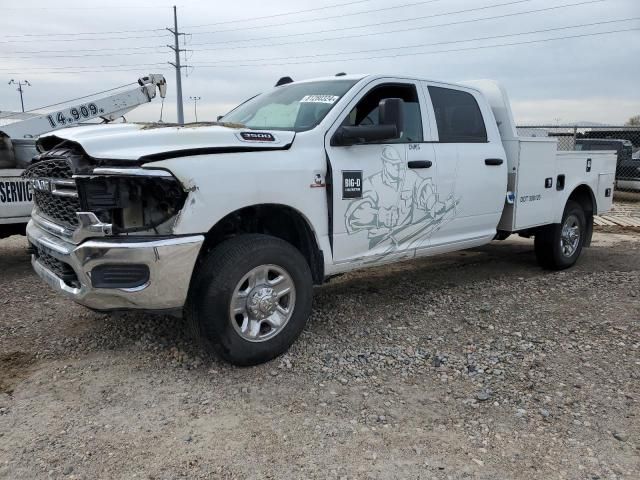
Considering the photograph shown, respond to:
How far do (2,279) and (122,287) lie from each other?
3.70 m

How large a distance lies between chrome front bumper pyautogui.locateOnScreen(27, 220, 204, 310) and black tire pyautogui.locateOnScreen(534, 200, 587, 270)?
454cm

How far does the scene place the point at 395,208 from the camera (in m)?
4.43

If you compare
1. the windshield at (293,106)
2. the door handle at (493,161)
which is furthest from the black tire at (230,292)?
the door handle at (493,161)

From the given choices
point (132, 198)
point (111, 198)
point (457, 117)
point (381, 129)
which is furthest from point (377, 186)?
point (111, 198)

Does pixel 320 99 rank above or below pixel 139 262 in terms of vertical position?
above

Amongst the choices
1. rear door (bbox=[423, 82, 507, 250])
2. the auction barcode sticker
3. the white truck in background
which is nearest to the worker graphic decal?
rear door (bbox=[423, 82, 507, 250])

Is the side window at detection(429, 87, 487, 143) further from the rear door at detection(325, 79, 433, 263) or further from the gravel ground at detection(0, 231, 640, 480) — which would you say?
the gravel ground at detection(0, 231, 640, 480)

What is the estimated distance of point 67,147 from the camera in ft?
11.6

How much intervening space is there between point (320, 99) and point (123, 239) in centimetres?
195

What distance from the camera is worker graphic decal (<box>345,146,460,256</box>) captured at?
4.20 metres

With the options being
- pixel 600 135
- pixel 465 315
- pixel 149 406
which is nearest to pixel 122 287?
pixel 149 406

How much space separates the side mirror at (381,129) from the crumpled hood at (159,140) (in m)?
0.47

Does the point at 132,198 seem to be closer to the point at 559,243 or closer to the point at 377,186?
the point at 377,186

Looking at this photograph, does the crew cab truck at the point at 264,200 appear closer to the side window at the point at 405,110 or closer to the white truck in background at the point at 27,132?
the side window at the point at 405,110
